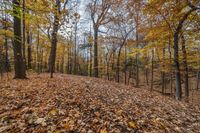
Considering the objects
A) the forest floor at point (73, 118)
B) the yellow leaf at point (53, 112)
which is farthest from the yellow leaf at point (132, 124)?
the yellow leaf at point (53, 112)

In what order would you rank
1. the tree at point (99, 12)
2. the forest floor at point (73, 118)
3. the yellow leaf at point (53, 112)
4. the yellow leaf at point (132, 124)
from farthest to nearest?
the tree at point (99, 12), the yellow leaf at point (53, 112), the yellow leaf at point (132, 124), the forest floor at point (73, 118)

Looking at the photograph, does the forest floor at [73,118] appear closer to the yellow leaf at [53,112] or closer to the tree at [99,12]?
the yellow leaf at [53,112]

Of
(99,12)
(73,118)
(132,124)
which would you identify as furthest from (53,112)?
(99,12)

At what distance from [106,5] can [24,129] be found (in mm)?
15819

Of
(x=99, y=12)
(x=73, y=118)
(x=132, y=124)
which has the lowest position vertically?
(x=132, y=124)

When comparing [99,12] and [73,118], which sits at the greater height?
[99,12]

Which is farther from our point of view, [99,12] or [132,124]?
[99,12]

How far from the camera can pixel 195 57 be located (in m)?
11.3

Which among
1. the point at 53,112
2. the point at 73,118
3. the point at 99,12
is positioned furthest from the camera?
the point at 99,12

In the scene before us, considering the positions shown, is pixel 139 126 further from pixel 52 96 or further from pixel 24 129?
pixel 52 96

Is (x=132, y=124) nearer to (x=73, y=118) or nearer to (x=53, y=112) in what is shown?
(x=73, y=118)

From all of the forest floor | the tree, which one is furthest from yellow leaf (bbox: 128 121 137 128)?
the tree

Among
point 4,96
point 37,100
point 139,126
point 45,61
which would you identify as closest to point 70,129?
point 139,126

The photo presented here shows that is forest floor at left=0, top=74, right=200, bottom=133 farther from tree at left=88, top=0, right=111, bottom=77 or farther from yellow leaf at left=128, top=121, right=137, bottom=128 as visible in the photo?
tree at left=88, top=0, right=111, bottom=77
